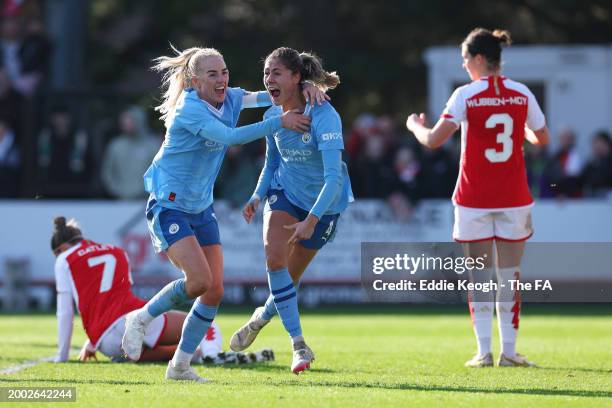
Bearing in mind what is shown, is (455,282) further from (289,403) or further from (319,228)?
(289,403)

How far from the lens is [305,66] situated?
8.82 m

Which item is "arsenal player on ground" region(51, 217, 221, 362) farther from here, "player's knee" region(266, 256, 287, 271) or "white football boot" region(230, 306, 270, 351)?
"player's knee" region(266, 256, 287, 271)

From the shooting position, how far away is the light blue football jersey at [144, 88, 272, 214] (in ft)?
27.4

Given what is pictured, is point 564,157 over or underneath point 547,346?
over

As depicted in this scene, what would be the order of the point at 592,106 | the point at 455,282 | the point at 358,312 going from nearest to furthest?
1. the point at 455,282
2. the point at 358,312
3. the point at 592,106

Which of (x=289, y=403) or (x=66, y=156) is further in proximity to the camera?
(x=66, y=156)

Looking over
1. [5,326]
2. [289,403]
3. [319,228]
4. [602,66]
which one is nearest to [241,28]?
[602,66]

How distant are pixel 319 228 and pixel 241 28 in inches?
802

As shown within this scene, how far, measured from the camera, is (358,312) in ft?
57.1

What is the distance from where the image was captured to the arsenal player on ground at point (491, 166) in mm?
9383

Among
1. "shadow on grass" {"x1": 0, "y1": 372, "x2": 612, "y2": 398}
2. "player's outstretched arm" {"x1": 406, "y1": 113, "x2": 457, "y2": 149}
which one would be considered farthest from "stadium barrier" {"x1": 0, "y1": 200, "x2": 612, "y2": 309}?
"shadow on grass" {"x1": 0, "y1": 372, "x2": 612, "y2": 398}

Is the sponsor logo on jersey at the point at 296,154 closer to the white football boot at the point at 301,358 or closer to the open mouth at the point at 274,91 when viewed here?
the open mouth at the point at 274,91

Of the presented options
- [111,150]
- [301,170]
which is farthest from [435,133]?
[111,150]

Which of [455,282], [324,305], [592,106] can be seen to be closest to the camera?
[455,282]
